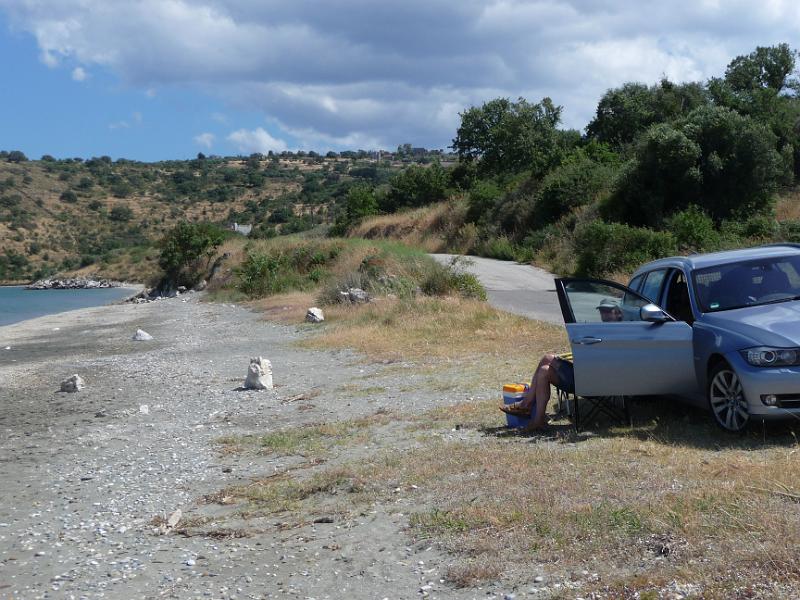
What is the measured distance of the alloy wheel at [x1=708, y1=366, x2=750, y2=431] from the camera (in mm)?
7719

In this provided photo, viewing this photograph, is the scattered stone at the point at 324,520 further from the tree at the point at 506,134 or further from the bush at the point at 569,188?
the tree at the point at 506,134

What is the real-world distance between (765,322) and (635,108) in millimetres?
46248

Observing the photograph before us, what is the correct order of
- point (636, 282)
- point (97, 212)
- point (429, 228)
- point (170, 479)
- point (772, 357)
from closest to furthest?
1. point (772, 357)
2. point (170, 479)
3. point (636, 282)
4. point (429, 228)
5. point (97, 212)

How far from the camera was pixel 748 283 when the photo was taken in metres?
8.66

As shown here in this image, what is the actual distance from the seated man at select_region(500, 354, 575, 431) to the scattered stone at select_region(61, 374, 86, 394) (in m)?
9.76

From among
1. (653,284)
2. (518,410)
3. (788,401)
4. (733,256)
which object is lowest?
(518,410)

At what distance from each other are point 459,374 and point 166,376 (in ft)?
20.2

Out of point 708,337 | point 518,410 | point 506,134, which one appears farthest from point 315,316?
point 506,134

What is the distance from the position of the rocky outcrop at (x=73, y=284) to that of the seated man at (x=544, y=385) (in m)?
89.3

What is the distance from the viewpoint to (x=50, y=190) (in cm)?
11650

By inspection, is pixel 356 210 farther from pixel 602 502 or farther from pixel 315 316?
pixel 602 502

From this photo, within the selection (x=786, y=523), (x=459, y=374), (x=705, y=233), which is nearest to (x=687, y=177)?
(x=705, y=233)

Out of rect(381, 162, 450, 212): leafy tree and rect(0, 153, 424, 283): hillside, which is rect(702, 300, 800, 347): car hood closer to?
rect(381, 162, 450, 212): leafy tree

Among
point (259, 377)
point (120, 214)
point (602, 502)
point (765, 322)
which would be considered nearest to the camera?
point (602, 502)
